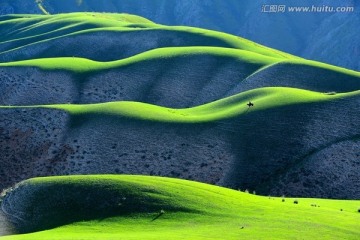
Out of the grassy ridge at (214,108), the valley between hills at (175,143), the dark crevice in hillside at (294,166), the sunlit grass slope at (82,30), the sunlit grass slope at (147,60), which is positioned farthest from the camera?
the sunlit grass slope at (82,30)

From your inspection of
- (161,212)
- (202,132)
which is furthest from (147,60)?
(161,212)

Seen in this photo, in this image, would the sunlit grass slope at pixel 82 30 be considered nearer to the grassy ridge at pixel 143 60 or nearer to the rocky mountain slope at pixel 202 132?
the grassy ridge at pixel 143 60

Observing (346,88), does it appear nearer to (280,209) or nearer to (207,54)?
(207,54)

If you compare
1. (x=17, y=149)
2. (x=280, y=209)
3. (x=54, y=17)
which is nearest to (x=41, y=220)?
(x=280, y=209)

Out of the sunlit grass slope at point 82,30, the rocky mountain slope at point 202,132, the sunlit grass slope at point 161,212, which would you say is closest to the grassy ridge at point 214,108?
the rocky mountain slope at point 202,132

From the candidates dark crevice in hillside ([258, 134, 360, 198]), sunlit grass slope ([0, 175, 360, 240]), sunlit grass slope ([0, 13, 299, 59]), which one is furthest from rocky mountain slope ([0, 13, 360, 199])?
sunlit grass slope ([0, 13, 299, 59])

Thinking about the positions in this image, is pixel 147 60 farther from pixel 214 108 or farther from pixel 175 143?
pixel 175 143

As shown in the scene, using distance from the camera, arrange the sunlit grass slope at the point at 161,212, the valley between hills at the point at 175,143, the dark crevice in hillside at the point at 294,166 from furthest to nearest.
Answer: the dark crevice in hillside at the point at 294,166 → the valley between hills at the point at 175,143 → the sunlit grass slope at the point at 161,212
